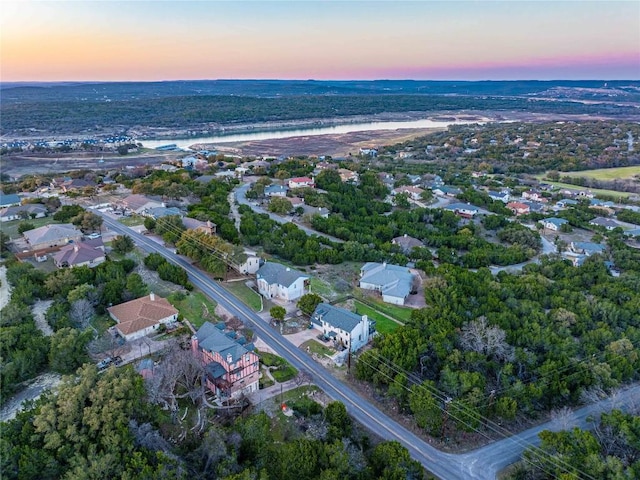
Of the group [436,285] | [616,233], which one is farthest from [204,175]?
[616,233]

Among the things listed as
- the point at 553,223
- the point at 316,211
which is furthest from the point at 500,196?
the point at 316,211

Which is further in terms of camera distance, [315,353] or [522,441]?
[315,353]

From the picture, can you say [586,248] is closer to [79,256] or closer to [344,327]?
[344,327]

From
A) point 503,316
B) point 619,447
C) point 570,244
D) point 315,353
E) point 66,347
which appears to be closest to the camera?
point 619,447

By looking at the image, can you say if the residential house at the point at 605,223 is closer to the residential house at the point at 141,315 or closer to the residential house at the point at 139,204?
the residential house at the point at 141,315

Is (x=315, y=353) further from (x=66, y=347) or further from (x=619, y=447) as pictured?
(x=619, y=447)

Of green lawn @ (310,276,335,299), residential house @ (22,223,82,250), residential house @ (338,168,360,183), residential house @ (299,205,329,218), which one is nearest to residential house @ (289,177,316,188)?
residential house @ (338,168,360,183)
